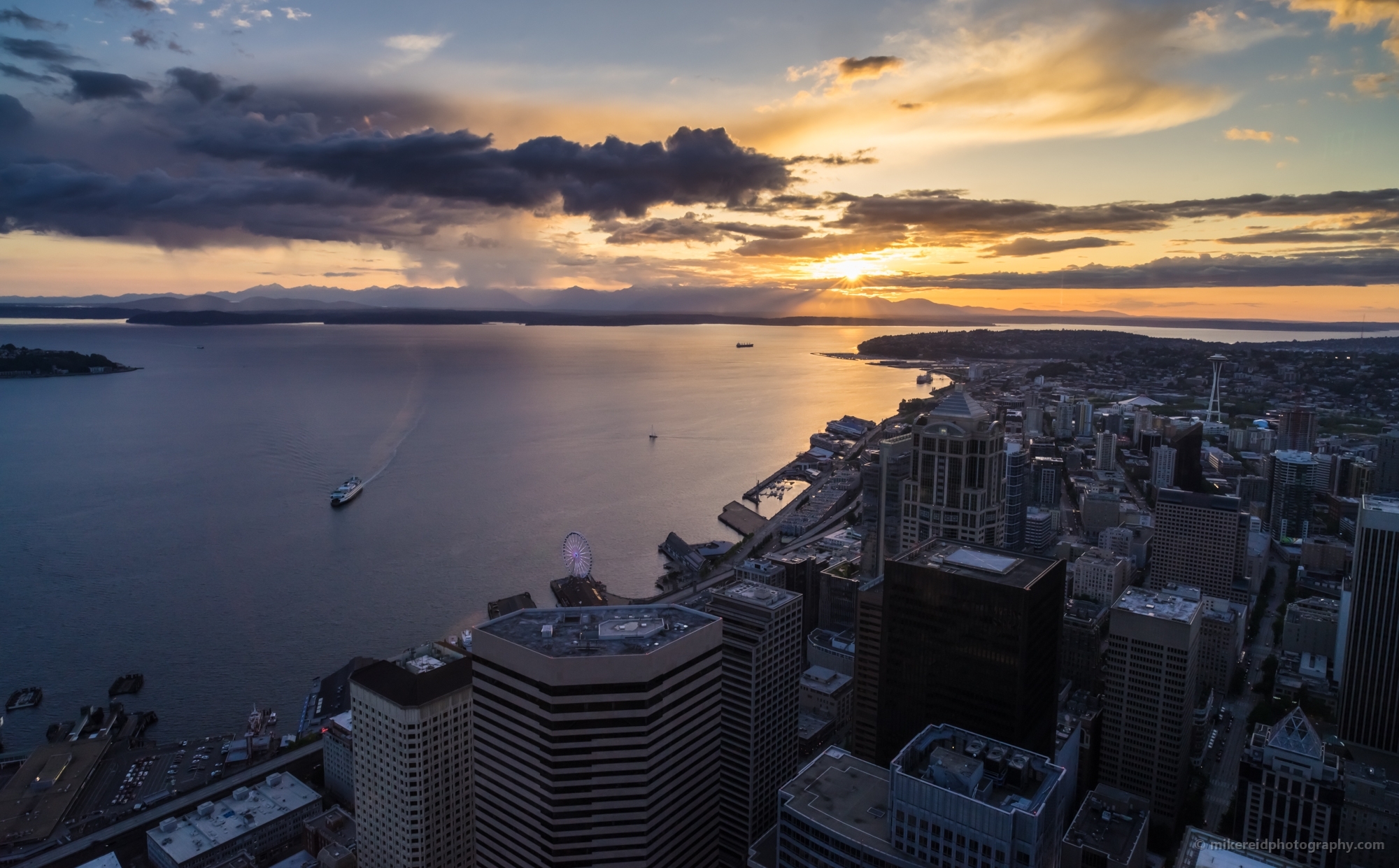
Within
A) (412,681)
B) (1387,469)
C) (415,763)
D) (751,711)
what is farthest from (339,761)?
(1387,469)

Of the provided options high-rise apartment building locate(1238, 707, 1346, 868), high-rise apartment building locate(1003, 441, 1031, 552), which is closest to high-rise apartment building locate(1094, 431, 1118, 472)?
high-rise apartment building locate(1003, 441, 1031, 552)

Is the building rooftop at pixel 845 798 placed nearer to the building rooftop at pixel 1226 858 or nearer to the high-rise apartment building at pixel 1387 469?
the building rooftop at pixel 1226 858

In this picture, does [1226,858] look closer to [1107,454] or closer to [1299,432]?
[1299,432]

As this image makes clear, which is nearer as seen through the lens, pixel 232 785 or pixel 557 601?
pixel 232 785

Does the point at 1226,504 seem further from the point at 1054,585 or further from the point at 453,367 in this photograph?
the point at 453,367

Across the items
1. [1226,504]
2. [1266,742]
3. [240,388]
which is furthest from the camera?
[240,388]

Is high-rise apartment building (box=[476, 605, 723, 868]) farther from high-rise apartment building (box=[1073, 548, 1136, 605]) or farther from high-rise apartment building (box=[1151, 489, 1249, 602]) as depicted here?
high-rise apartment building (box=[1151, 489, 1249, 602])

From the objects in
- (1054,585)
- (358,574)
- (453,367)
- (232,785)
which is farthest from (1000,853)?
(453,367)
